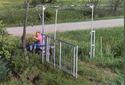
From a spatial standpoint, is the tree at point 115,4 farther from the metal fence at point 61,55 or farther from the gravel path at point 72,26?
the metal fence at point 61,55

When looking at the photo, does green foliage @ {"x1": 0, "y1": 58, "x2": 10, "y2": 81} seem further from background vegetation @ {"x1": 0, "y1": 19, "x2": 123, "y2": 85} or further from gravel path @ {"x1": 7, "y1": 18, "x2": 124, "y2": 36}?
gravel path @ {"x1": 7, "y1": 18, "x2": 124, "y2": 36}

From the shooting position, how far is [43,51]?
1303 cm

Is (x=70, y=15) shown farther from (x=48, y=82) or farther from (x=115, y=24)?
(x=48, y=82)

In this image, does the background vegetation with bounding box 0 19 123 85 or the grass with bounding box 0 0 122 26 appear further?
the grass with bounding box 0 0 122 26

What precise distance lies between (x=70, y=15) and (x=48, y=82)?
13322 millimetres

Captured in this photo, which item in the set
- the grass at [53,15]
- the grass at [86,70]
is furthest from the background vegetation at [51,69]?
the grass at [53,15]

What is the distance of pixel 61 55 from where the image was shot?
1212 centimetres

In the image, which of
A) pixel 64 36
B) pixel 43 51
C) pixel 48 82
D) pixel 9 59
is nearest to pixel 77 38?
pixel 64 36

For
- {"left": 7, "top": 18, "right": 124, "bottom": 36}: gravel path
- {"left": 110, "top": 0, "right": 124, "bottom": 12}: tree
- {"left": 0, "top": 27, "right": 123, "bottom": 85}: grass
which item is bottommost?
{"left": 0, "top": 27, "right": 123, "bottom": 85}: grass

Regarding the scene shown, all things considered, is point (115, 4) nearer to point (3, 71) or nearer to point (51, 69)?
point (51, 69)

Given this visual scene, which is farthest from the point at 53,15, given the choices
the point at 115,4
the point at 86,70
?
the point at 86,70

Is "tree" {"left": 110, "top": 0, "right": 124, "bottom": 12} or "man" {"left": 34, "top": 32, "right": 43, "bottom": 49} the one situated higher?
"tree" {"left": 110, "top": 0, "right": 124, "bottom": 12}

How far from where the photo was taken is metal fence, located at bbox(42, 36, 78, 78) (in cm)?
1118

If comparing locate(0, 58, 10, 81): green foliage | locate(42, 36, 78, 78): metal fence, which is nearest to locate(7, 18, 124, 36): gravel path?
locate(42, 36, 78, 78): metal fence
